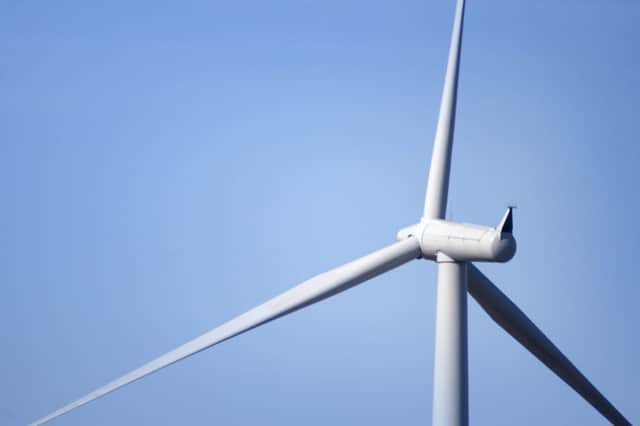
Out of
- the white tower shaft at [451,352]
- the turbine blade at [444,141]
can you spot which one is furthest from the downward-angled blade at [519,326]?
the turbine blade at [444,141]

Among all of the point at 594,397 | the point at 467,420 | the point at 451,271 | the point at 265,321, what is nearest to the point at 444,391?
the point at 467,420

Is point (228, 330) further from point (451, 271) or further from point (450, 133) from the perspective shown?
point (450, 133)

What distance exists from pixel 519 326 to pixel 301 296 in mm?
3029

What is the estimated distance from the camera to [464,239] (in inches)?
524

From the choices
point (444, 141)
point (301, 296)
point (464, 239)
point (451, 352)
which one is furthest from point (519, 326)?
point (301, 296)

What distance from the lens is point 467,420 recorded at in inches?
542

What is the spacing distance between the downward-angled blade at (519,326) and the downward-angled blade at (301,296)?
108 centimetres

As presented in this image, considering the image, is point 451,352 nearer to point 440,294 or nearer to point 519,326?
point 440,294

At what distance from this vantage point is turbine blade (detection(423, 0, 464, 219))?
1463 cm

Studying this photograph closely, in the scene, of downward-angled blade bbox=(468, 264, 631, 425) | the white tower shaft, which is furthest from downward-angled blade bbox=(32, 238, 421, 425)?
downward-angled blade bbox=(468, 264, 631, 425)

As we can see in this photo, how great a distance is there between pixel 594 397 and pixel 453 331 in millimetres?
3487

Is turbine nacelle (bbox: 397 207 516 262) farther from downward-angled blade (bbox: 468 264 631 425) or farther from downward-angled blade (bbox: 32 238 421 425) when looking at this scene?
downward-angled blade (bbox: 468 264 631 425)

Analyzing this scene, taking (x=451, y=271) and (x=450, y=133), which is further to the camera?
(x=450, y=133)

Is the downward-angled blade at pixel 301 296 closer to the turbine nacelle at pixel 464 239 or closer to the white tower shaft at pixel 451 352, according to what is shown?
the turbine nacelle at pixel 464 239
